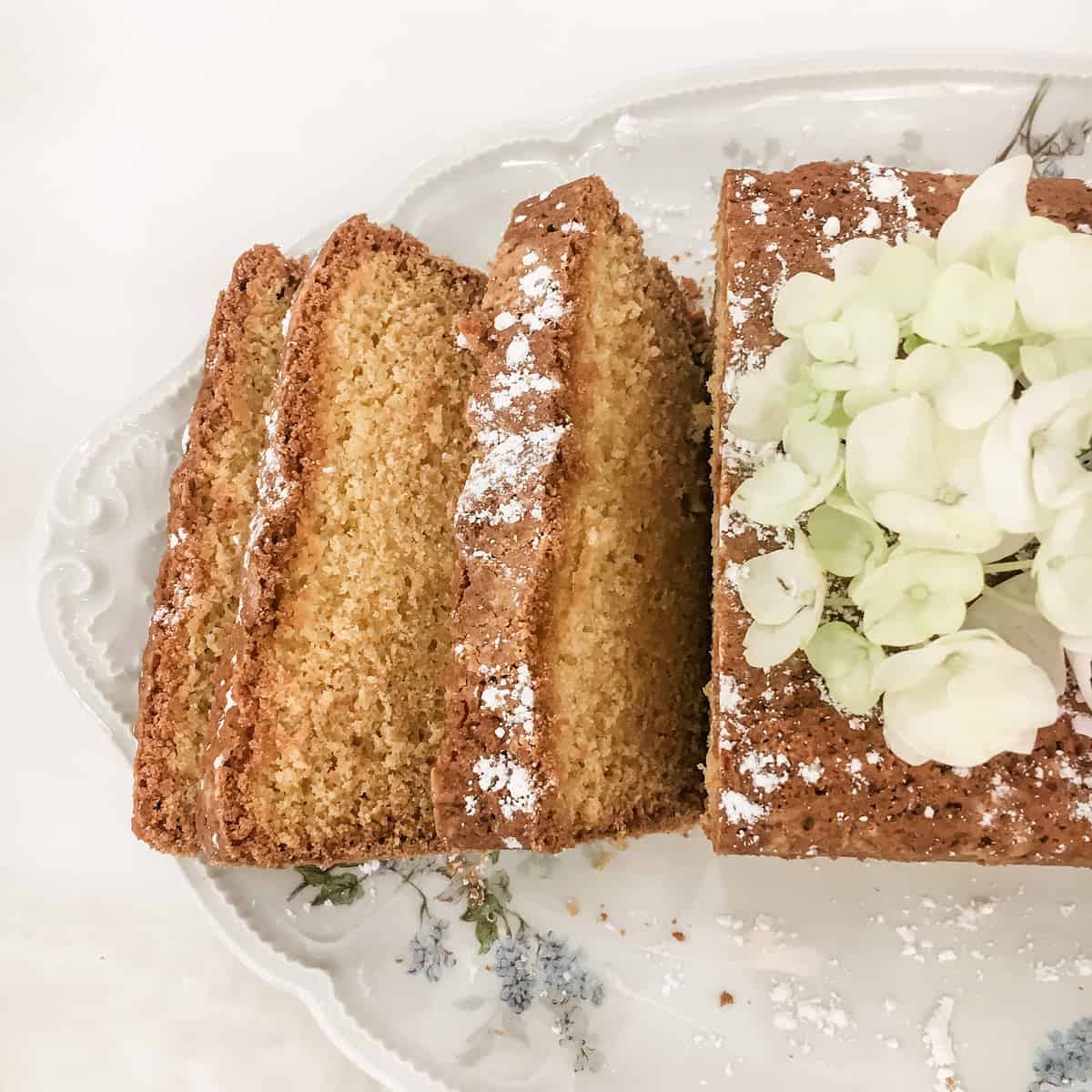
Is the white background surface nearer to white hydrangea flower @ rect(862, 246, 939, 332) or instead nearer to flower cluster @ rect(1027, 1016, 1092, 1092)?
white hydrangea flower @ rect(862, 246, 939, 332)

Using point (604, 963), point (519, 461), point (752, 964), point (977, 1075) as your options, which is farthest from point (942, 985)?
point (519, 461)

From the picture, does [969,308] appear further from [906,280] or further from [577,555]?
[577,555]

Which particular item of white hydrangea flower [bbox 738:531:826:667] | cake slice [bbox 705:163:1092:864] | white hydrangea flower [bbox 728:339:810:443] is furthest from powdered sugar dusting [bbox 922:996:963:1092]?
white hydrangea flower [bbox 728:339:810:443]

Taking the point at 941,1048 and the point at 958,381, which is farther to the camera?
the point at 941,1048

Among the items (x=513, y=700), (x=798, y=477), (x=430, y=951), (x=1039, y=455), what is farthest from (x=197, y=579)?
(x=1039, y=455)

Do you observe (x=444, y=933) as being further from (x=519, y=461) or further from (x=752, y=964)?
(x=519, y=461)

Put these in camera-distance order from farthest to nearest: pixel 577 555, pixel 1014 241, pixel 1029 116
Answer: pixel 1029 116 → pixel 577 555 → pixel 1014 241

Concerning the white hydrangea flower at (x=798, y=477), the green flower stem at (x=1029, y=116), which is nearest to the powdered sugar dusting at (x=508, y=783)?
the white hydrangea flower at (x=798, y=477)

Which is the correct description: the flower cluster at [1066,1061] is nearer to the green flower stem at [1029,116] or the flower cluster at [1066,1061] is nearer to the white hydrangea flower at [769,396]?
the white hydrangea flower at [769,396]
